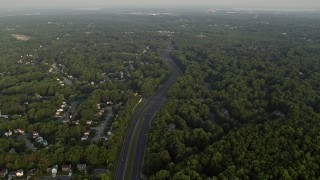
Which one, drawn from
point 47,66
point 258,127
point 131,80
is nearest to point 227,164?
point 258,127

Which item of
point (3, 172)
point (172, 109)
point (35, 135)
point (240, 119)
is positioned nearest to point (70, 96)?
point (35, 135)

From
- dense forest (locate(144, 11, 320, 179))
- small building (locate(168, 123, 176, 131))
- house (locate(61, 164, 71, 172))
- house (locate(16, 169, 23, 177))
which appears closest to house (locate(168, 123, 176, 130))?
small building (locate(168, 123, 176, 131))

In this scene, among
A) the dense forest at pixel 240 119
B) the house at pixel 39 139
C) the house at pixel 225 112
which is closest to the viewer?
the dense forest at pixel 240 119

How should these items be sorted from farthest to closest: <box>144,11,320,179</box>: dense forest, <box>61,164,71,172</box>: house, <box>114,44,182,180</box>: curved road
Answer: <box>114,44,182,180</box>: curved road < <box>61,164,71,172</box>: house < <box>144,11,320,179</box>: dense forest

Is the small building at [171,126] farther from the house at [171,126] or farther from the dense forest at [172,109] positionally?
the dense forest at [172,109]

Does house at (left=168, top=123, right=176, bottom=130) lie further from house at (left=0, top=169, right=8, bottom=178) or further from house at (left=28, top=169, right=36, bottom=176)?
house at (left=0, top=169, right=8, bottom=178)

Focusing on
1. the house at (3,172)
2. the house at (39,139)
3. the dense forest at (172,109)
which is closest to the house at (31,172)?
the dense forest at (172,109)
